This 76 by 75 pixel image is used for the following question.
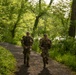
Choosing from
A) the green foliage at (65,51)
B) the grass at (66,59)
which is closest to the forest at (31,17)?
the green foliage at (65,51)

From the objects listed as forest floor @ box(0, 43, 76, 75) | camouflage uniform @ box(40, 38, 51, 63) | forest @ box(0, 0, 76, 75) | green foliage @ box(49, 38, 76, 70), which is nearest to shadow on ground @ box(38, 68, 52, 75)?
forest floor @ box(0, 43, 76, 75)

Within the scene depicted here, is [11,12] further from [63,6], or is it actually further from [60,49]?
[60,49]

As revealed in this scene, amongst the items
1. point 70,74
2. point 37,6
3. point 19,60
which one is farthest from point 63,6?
point 70,74

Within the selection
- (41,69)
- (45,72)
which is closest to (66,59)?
(41,69)

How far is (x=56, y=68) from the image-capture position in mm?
15180

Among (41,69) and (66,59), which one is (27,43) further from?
(66,59)

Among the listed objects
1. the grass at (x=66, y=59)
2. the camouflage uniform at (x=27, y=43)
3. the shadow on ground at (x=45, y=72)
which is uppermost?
the camouflage uniform at (x=27, y=43)

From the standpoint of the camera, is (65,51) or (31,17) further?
(31,17)

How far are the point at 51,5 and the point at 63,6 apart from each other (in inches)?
80.4

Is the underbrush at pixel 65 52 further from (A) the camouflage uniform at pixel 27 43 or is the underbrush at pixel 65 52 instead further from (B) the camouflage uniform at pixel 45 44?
(A) the camouflage uniform at pixel 27 43

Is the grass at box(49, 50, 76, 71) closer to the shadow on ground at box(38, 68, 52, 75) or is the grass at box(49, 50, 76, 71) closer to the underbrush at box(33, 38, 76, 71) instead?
the underbrush at box(33, 38, 76, 71)

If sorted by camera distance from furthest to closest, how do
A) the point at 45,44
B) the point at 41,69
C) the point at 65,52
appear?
the point at 65,52, the point at 45,44, the point at 41,69

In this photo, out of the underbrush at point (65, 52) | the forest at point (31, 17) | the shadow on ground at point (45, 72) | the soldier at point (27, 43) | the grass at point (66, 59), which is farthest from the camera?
the forest at point (31, 17)

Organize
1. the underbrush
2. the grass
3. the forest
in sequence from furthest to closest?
1. the forest
2. the underbrush
3. the grass
